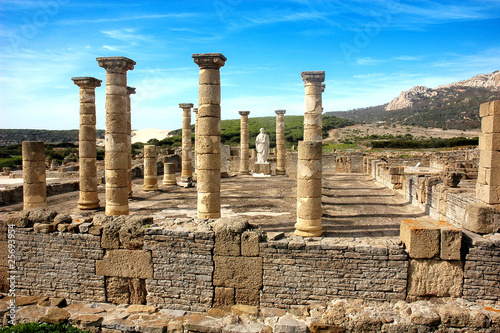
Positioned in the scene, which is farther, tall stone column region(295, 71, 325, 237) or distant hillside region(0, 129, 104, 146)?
distant hillside region(0, 129, 104, 146)

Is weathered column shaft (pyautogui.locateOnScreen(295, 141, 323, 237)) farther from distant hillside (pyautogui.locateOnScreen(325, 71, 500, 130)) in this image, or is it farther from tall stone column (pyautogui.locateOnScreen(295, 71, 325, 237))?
distant hillside (pyautogui.locateOnScreen(325, 71, 500, 130))

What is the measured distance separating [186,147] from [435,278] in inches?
623

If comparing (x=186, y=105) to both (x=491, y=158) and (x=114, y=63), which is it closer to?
(x=114, y=63)

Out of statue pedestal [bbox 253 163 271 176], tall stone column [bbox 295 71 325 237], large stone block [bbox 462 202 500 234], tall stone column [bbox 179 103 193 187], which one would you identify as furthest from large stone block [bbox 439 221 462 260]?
statue pedestal [bbox 253 163 271 176]

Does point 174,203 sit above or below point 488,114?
below

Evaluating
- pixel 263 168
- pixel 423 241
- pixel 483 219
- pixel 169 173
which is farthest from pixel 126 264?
pixel 263 168

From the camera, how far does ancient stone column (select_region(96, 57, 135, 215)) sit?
10570 mm

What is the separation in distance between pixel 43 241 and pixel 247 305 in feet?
13.9

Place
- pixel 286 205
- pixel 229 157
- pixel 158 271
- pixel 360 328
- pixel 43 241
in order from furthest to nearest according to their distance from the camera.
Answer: pixel 229 157 → pixel 286 205 → pixel 43 241 → pixel 158 271 → pixel 360 328

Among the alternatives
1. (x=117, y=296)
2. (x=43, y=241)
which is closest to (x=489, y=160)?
(x=117, y=296)

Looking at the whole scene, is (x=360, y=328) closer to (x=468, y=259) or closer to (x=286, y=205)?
(x=468, y=259)

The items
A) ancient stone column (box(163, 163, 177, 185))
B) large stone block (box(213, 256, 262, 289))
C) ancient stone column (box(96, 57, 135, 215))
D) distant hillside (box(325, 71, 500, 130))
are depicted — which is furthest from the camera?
distant hillside (box(325, 71, 500, 130))

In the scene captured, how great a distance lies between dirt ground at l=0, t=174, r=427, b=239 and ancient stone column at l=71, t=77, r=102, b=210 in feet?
1.57

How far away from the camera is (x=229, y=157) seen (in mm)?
31719
